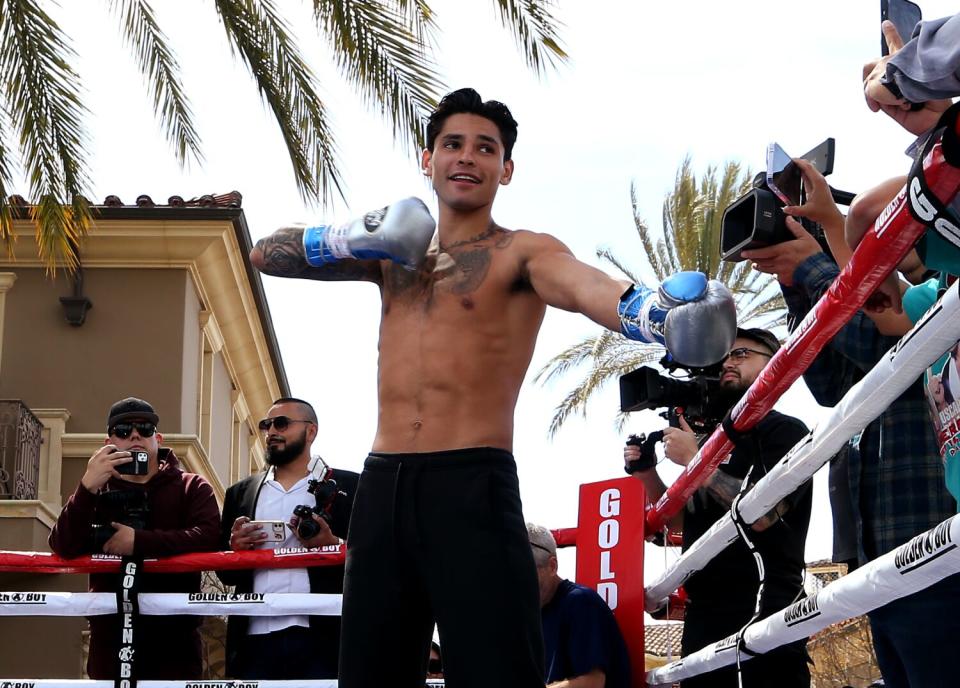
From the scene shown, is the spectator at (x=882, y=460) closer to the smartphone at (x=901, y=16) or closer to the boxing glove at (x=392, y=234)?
the smartphone at (x=901, y=16)

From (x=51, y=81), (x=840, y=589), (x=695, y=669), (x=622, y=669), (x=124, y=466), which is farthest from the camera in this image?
(x=51, y=81)

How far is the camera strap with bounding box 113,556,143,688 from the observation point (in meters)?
→ 4.79

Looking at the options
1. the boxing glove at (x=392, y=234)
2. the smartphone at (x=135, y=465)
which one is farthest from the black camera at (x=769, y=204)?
the smartphone at (x=135, y=465)

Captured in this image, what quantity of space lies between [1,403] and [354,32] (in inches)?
407

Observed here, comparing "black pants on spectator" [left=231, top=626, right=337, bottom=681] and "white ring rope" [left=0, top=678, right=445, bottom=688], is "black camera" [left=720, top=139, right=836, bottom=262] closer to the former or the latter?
"white ring rope" [left=0, top=678, right=445, bottom=688]

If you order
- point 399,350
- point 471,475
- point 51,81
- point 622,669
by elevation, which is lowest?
point 622,669

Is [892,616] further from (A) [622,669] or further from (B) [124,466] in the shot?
(B) [124,466]

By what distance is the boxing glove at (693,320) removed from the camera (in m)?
2.50

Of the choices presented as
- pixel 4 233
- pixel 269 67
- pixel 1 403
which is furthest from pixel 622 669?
pixel 1 403

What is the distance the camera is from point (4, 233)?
24.6 ft

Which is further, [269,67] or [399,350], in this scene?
[269,67]

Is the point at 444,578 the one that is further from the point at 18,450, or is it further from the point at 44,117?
the point at 18,450

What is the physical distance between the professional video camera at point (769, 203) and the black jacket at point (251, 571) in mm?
2034

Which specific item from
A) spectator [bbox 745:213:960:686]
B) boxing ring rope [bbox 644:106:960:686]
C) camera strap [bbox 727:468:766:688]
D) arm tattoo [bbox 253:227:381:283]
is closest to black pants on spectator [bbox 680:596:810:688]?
boxing ring rope [bbox 644:106:960:686]
